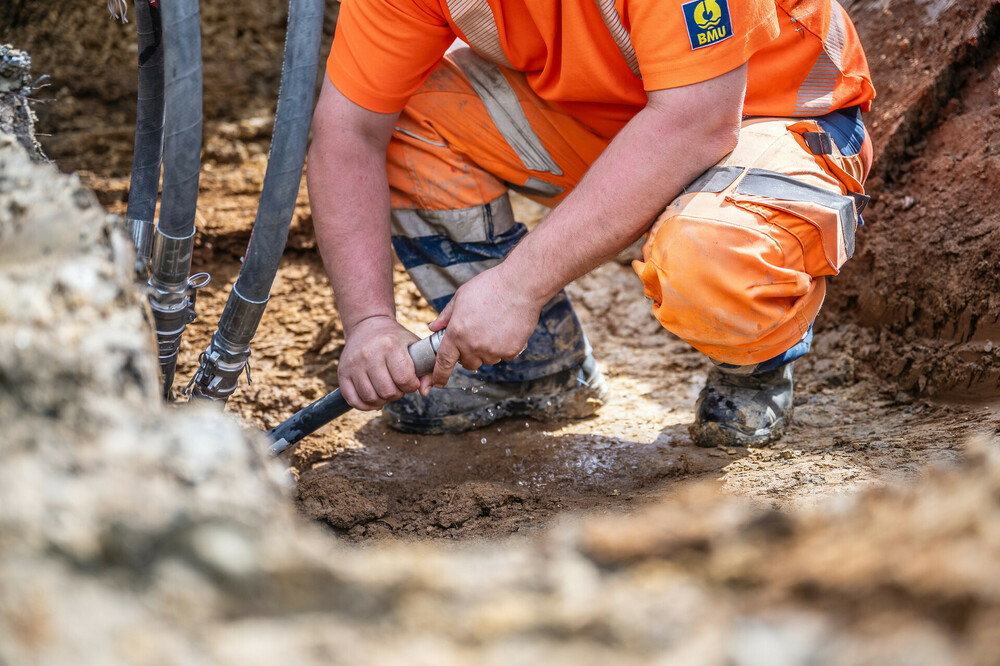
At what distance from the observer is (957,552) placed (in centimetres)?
52

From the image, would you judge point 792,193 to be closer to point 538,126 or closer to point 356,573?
point 538,126

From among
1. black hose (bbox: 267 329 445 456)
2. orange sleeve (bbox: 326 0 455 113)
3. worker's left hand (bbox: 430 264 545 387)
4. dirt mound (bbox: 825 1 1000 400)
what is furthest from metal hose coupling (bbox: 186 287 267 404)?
dirt mound (bbox: 825 1 1000 400)

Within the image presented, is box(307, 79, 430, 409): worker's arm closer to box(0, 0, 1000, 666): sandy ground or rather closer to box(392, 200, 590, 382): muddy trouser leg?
box(392, 200, 590, 382): muddy trouser leg

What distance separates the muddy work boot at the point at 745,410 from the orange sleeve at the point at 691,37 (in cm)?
75

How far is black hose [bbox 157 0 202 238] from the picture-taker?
118 centimetres

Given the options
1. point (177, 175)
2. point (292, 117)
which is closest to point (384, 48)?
point (292, 117)

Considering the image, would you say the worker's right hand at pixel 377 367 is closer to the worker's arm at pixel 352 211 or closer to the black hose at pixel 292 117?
the worker's arm at pixel 352 211

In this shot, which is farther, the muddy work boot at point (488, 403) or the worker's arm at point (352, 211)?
the muddy work boot at point (488, 403)

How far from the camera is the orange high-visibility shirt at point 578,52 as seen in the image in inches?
53.9

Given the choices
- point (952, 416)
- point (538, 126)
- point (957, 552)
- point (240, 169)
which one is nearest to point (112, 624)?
point (957, 552)

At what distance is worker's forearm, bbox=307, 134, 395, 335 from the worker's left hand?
27 cm

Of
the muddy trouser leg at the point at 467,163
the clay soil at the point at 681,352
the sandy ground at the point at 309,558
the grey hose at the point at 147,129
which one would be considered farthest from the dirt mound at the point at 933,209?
the grey hose at the point at 147,129

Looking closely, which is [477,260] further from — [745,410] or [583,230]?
[745,410]

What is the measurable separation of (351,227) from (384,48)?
1.23ft
